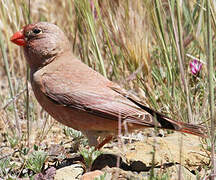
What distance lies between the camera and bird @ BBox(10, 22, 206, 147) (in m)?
3.26

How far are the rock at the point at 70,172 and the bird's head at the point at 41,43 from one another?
1143 mm

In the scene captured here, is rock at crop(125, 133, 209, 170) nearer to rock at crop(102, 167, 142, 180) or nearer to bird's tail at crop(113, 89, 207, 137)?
bird's tail at crop(113, 89, 207, 137)

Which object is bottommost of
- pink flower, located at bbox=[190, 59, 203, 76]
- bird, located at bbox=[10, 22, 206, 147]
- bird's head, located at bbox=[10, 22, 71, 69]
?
bird, located at bbox=[10, 22, 206, 147]

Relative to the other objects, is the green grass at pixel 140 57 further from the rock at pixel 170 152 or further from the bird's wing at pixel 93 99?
the bird's wing at pixel 93 99

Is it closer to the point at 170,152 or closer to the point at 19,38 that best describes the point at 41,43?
the point at 19,38

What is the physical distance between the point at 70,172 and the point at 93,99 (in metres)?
0.60

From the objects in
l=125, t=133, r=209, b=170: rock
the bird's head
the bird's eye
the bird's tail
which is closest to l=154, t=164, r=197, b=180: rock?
l=125, t=133, r=209, b=170: rock

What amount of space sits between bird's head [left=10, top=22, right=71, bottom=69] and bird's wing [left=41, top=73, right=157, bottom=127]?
37 centimetres

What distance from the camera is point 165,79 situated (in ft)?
14.8

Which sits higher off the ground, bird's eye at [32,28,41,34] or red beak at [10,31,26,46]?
bird's eye at [32,28,41,34]

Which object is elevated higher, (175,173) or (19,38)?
(19,38)

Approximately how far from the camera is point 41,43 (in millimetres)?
4004

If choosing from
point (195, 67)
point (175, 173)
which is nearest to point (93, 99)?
point (175, 173)

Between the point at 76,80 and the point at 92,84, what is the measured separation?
0.15m
